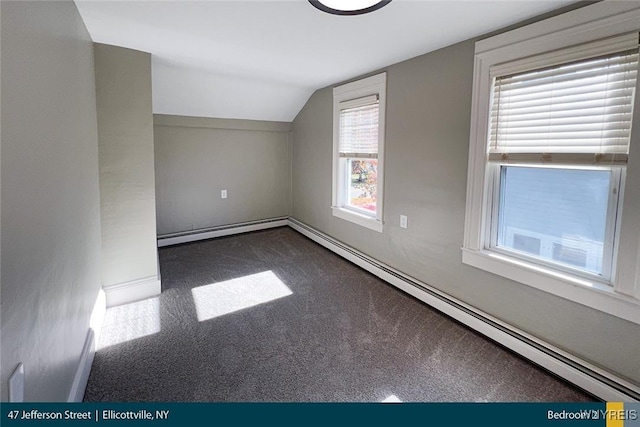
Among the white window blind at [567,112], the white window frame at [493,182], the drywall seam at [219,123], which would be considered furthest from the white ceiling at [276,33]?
the drywall seam at [219,123]

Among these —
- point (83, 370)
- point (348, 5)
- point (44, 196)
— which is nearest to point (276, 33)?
point (348, 5)

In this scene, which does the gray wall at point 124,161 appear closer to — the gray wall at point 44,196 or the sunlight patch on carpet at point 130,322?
the sunlight patch on carpet at point 130,322

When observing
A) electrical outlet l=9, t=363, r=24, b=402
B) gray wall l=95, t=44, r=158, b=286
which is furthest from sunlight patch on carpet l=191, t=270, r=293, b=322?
electrical outlet l=9, t=363, r=24, b=402

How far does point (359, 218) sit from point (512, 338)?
6.26 ft

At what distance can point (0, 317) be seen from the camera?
90cm

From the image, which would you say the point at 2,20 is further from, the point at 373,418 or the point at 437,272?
the point at 437,272

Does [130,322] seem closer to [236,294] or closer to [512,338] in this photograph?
[236,294]

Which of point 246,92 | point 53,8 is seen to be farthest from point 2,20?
point 246,92

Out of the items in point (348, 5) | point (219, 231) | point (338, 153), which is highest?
point (348, 5)

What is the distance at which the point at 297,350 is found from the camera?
2.21m

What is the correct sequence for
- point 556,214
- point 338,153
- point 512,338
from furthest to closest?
point 338,153 → point 512,338 → point 556,214

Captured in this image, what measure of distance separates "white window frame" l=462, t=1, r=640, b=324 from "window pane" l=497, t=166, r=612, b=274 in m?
0.09

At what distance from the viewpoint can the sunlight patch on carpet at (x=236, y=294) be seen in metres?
2.75

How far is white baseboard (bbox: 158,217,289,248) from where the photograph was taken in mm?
4434
